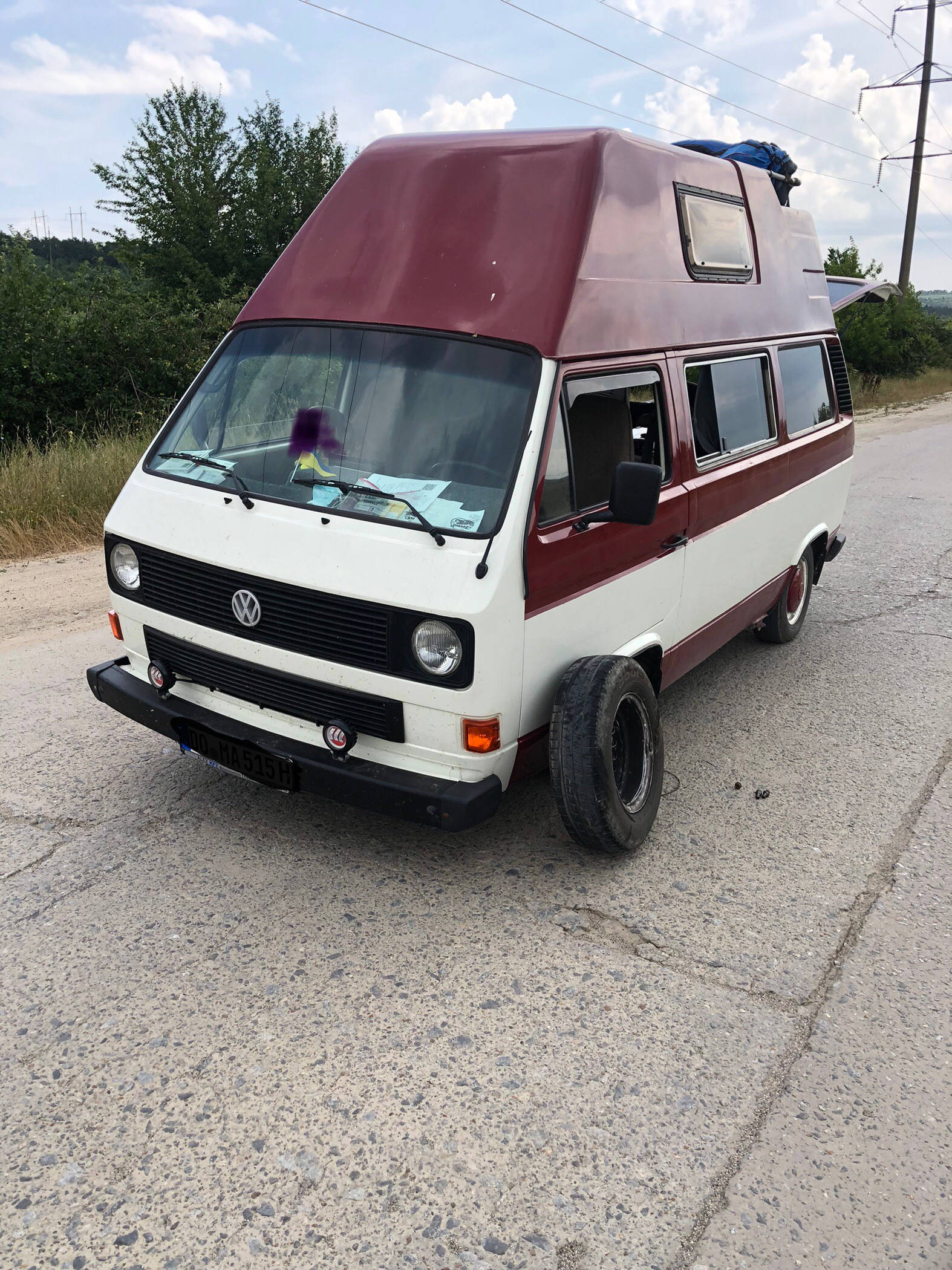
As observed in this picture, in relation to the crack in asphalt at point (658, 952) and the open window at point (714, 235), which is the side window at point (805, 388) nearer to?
the open window at point (714, 235)

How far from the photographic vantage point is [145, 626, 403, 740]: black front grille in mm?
3486

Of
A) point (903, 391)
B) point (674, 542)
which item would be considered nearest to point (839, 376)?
point (674, 542)

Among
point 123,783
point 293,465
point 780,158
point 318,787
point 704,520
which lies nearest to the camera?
point 318,787

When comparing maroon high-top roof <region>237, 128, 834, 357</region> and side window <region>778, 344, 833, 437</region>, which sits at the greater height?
maroon high-top roof <region>237, 128, 834, 357</region>

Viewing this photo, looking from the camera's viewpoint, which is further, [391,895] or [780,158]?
[780,158]

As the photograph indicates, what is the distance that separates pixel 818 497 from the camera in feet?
21.5

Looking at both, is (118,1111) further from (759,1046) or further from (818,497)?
(818,497)

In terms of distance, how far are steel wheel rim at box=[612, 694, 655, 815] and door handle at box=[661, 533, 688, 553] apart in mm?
832

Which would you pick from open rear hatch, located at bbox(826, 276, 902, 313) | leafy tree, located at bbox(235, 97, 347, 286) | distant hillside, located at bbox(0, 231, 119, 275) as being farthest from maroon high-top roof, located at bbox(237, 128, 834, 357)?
leafy tree, located at bbox(235, 97, 347, 286)

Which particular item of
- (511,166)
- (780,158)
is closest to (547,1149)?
(511,166)

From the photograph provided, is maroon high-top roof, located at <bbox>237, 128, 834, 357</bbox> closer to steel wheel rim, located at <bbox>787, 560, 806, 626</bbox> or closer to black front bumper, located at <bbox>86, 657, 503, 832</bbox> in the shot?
black front bumper, located at <bbox>86, 657, 503, 832</bbox>

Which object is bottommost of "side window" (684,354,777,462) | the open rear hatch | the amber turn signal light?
the amber turn signal light

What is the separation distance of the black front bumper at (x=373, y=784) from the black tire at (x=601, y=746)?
0.28m

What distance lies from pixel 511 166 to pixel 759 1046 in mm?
3300
